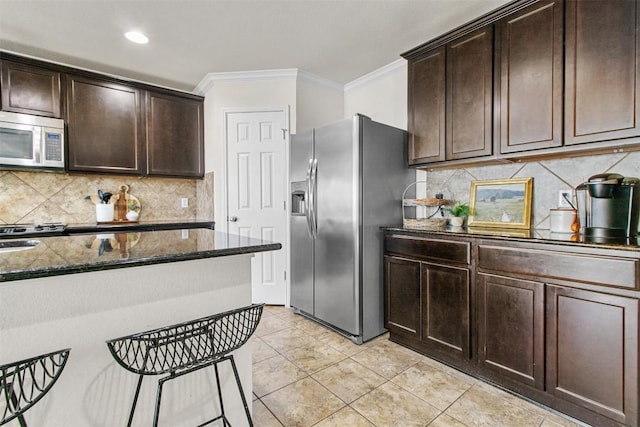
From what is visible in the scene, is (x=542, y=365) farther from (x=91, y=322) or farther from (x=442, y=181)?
(x=91, y=322)

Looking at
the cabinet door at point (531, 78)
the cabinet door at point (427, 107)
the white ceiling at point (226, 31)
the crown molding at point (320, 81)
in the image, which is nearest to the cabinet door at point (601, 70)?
the cabinet door at point (531, 78)

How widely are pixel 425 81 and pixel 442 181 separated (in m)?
0.88

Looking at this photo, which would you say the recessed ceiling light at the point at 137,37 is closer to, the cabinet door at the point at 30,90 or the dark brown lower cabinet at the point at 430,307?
the cabinet door at the point at 30,90

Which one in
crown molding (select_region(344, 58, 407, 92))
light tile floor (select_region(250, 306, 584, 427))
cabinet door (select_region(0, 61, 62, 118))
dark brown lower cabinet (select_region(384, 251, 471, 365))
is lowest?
light tile floor (select_region(250, 306, 584, 427))

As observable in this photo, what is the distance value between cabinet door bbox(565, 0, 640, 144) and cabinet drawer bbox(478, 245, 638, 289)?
0.73 meters

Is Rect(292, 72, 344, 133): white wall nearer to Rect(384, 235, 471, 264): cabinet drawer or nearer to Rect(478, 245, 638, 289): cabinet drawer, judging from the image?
Rect(384, 235, 471, 264): cabinet drawer

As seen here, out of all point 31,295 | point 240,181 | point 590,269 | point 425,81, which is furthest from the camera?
point 240,181

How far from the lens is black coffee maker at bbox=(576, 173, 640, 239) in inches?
66.7

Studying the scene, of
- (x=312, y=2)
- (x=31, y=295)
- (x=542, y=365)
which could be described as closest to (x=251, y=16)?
(x=312, y=2)

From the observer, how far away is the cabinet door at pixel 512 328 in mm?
1698

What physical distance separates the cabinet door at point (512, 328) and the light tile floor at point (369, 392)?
0.59 feet

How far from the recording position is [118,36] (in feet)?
8.56

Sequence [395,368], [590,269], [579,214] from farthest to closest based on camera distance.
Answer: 1. [395,368]
2. [579,214]
3. [590,269]

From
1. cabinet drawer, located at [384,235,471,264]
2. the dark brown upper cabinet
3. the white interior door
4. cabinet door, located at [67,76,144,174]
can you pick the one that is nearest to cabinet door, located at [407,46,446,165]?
the dark brown upper cabinet
